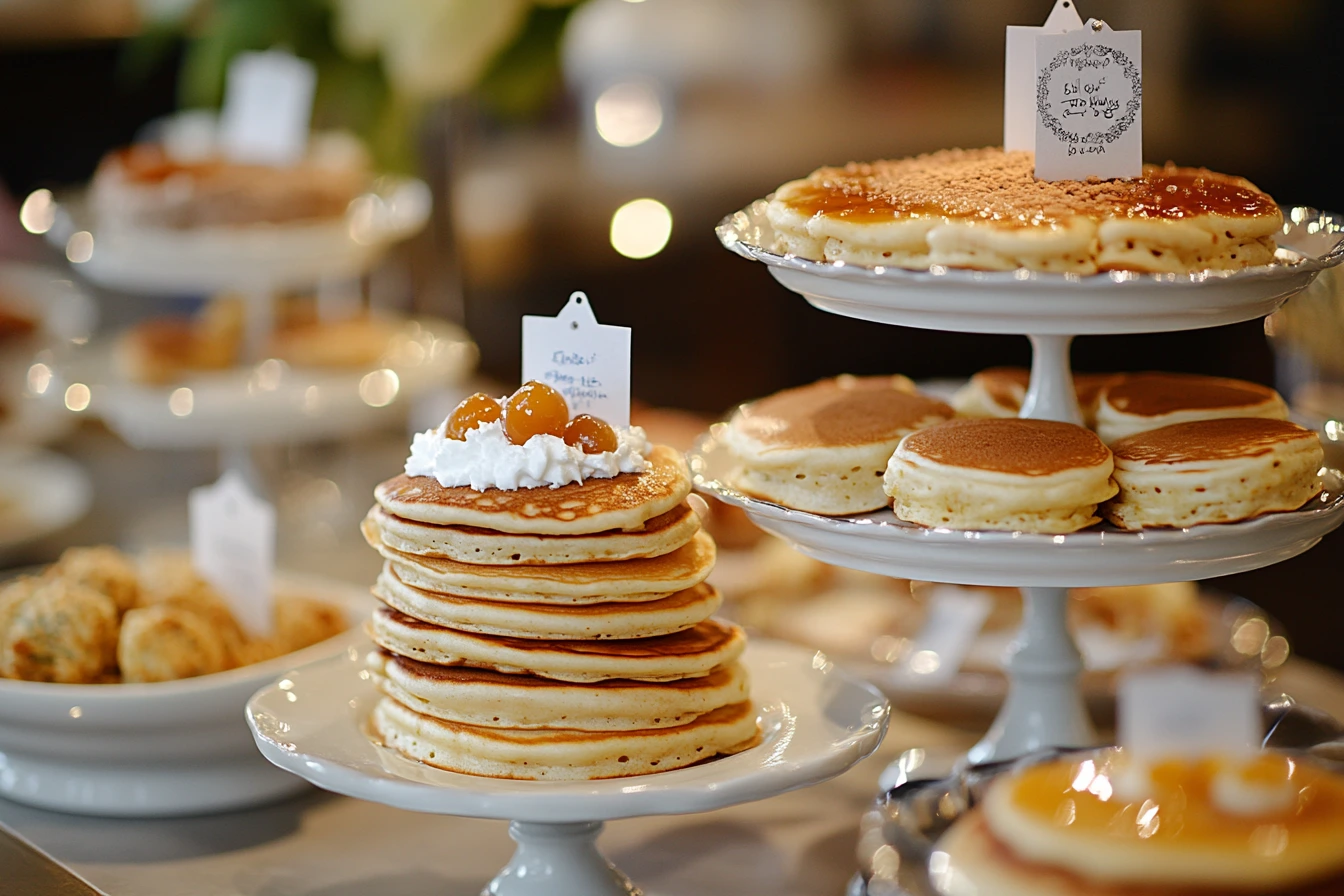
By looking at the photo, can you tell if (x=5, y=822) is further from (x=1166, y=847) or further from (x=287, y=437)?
(x=1166, y=847)

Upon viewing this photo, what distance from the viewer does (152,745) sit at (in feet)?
5.62

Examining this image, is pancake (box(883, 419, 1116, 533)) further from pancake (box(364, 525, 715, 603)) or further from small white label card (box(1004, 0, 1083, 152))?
small white label card (box(1004, 0, 1083, 152))

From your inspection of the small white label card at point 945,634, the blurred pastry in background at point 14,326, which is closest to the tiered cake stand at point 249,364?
the blurred pastry in background at point 14,326

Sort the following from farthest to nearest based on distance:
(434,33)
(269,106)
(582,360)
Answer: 1. (269,106)
2. (434,33)
3. (582,360)

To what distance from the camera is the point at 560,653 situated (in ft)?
4.38

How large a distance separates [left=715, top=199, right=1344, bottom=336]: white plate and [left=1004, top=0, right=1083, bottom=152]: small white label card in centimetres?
32

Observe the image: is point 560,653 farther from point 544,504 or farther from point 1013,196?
point 1013,196

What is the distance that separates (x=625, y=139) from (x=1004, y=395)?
9.97 ft

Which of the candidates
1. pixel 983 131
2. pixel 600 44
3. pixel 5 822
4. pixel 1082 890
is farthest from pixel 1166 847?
pixel 600 44

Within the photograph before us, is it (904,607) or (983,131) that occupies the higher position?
(983,131)

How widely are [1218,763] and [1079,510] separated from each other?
1.31ft

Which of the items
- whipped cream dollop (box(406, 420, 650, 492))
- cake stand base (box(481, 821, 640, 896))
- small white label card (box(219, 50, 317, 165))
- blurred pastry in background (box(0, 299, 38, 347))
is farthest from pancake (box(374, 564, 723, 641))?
blurred pastry in background (box(0, 299, 38, 347))

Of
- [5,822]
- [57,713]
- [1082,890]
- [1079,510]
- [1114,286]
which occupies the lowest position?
[5,822]

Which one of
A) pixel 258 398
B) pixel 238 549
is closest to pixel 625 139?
pixel 258 398
